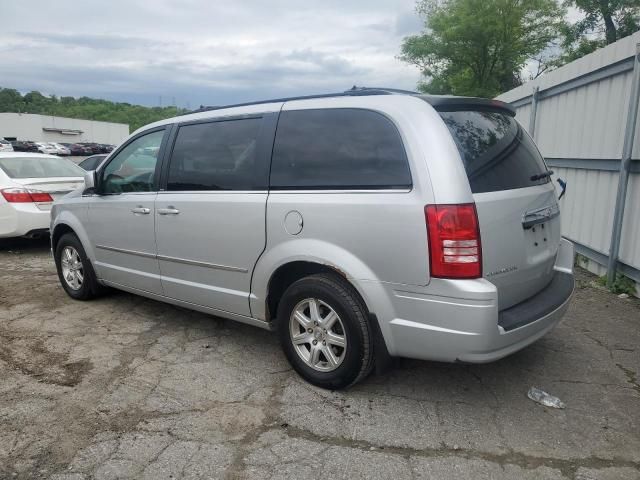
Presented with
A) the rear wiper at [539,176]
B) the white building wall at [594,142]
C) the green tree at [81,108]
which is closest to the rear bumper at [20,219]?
the rear wiper at [539,176]

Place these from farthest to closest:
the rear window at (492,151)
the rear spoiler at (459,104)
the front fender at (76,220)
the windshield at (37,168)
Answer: the windshield at (37,168)
the front fender at (76,220)
the rear spoiler at (459,104)
the rear window at (492,151)

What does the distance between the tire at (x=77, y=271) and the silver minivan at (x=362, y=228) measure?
116 cm

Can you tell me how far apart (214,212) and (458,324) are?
1839 mm

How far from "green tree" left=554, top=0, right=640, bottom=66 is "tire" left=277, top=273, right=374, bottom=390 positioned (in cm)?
3179

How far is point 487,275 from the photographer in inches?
109

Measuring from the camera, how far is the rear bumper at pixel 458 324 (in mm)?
2678

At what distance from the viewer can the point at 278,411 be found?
10.2 feet

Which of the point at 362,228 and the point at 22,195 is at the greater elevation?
the point at 362,228

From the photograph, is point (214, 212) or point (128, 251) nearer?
point (214, 212)

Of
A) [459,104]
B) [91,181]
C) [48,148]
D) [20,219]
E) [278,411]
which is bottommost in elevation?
[48,148]

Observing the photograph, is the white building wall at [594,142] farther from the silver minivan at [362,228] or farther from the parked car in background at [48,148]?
the parked car in background at [48,148]

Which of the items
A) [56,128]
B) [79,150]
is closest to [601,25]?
[79,150]

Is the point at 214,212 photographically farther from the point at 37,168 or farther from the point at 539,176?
the point at 37,168

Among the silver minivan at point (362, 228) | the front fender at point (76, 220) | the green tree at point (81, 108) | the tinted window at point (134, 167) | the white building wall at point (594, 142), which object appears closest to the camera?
the silver minivan at point (362, 228)
